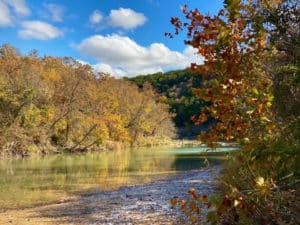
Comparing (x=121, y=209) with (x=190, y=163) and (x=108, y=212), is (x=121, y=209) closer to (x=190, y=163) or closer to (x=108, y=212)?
(x=108, y=212)

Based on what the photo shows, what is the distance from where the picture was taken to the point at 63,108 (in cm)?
4581

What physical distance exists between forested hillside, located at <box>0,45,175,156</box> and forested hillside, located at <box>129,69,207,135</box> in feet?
59.3

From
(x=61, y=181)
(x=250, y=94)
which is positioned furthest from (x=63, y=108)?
(x=250, y=94)

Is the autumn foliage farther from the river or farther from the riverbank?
the river

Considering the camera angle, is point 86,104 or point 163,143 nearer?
point 86,104

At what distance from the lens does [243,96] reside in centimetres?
309

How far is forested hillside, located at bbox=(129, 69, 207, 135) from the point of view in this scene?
8988 cm

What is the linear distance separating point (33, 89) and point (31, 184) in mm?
20913

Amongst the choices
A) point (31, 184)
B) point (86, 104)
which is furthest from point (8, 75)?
point (31, 184)

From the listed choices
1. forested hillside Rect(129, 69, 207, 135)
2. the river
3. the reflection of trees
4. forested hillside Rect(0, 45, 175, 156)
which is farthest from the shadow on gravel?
forested hillside Rect(129, 69, 207, 135)

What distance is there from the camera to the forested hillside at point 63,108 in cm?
3728

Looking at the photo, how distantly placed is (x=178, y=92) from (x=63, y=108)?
2454 inches

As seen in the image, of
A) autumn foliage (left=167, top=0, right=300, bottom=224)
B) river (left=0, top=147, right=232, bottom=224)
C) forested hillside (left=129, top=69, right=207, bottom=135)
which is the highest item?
forested hillside (left=129, top=69, right=207, bottom=135)

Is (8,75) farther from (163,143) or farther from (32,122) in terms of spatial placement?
(163,143)
